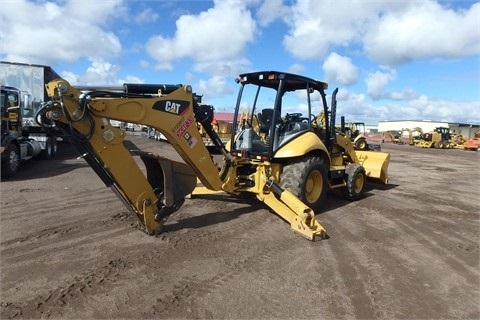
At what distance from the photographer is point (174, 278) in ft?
13.4

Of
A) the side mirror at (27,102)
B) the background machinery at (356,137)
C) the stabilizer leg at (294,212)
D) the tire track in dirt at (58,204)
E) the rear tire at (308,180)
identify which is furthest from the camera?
the background machinery at (356,137)

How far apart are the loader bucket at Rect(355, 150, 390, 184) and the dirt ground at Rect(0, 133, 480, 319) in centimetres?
222

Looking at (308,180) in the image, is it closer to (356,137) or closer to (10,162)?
(10,162)

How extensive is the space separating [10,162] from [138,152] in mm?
6173

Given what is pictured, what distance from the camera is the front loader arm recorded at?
450cm

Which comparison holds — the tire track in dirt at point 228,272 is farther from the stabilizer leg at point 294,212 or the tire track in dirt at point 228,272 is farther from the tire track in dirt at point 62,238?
the tire track in dirt at point 62,238

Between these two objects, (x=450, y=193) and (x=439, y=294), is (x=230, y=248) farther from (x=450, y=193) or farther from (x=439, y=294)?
(x=450, y=193)

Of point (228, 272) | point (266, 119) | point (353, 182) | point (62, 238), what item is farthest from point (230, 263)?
point (353, 182)

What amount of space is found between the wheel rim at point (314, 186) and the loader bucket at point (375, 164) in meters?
3.08

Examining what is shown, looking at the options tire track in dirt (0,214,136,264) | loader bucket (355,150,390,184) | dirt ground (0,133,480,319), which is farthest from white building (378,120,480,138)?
tire track in dirt (0,214,136,264)

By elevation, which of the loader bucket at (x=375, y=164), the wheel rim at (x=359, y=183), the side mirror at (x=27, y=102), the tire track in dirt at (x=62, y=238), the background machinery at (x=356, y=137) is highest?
the side mirror at (x=27, y=102)

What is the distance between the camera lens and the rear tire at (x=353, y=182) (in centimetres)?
818

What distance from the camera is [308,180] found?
277 inches

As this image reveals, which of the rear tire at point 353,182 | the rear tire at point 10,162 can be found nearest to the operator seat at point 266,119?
the rear tire at point 353,182
